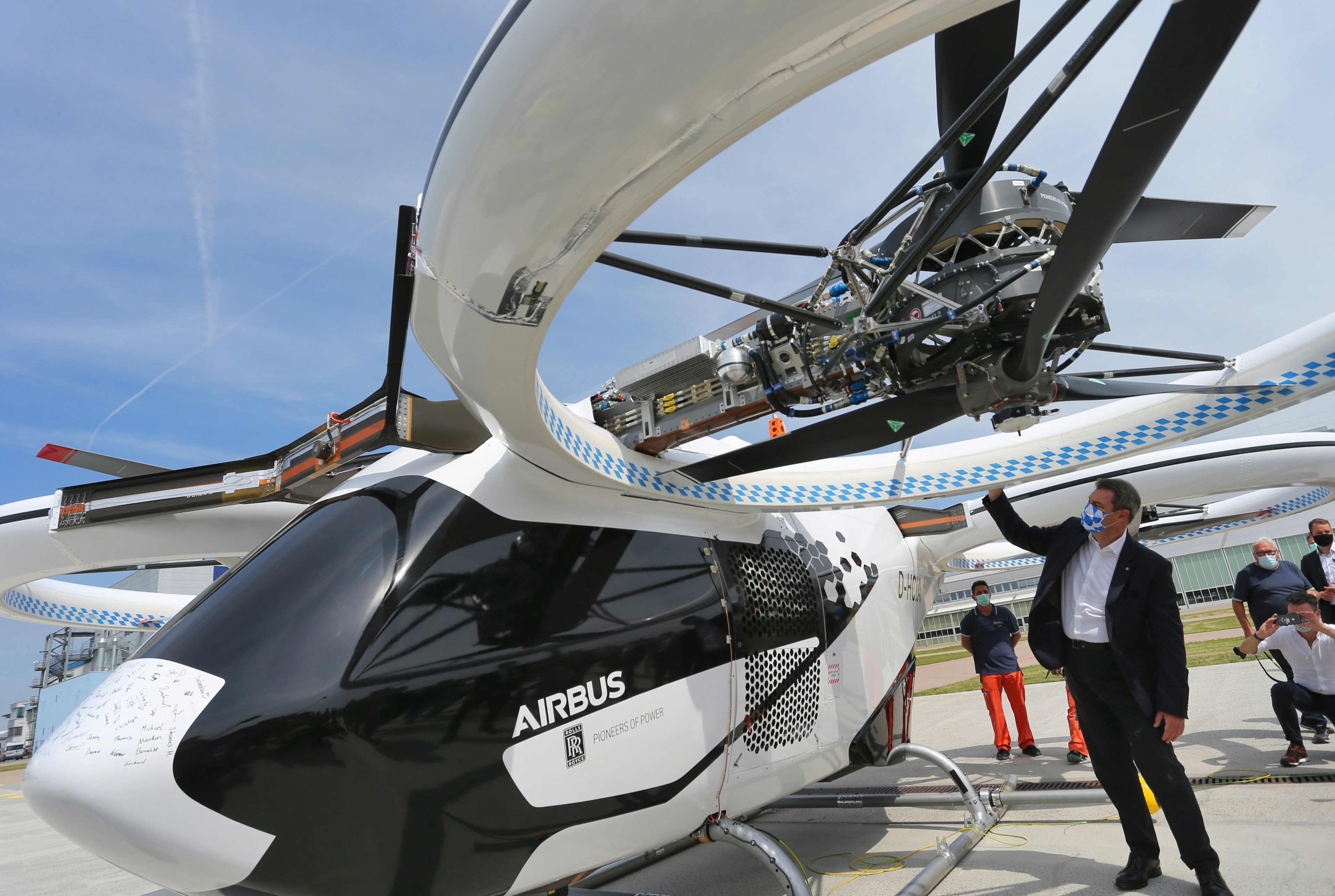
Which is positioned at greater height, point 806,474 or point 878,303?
point 878,303

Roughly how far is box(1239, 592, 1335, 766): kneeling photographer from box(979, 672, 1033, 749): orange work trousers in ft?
7.08

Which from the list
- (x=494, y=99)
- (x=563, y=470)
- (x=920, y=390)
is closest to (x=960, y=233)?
(x=920, y=390)

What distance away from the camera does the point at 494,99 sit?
156 centimetres

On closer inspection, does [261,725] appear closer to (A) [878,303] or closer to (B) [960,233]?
(A) [878,303]

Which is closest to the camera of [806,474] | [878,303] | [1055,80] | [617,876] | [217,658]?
→ [1055,80]

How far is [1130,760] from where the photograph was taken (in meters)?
3.54

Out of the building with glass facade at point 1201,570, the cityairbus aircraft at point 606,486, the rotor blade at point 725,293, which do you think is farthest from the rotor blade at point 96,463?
the building with glass facade at point 1201,570

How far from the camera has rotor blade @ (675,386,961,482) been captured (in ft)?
11.4

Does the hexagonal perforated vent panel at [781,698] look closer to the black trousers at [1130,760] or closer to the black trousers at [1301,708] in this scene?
the black trousers at [1130,760]

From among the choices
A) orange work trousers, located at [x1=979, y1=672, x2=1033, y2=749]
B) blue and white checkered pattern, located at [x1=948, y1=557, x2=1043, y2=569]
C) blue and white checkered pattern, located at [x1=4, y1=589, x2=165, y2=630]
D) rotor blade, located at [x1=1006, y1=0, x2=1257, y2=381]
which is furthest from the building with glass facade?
rotor blade, located at [x1=1006, y1=0, x2=1257, y2=381]

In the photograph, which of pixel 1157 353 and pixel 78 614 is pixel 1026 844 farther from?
pixel 78 614

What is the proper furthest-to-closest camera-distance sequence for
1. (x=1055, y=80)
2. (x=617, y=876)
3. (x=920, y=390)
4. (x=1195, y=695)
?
(x=1195, y=695) → (x=617, y=876) → (x=920, y=390) → (x=1055, y=80)

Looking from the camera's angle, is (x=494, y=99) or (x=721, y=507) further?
(x=721, y=507)

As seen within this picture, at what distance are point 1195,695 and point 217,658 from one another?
1121 centimetres
